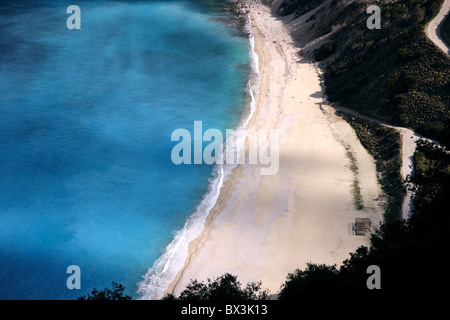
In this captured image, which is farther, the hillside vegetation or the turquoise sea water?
the hillside vegetation

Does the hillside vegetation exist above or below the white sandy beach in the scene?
above

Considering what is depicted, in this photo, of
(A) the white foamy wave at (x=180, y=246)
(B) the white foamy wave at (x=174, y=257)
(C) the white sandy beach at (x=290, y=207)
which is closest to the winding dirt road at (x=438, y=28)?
(C) the white sandy beach at (x=290, y=207)

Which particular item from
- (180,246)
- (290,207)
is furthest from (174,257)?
(290,207)

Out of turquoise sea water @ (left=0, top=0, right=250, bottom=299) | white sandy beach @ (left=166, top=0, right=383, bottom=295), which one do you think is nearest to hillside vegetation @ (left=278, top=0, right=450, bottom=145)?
white sandy beach @ (left=166, top=0, right=383, bottom=295)

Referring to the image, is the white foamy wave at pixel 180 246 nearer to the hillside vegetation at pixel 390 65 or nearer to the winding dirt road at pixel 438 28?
the hillside vegetation at pixel 390 65

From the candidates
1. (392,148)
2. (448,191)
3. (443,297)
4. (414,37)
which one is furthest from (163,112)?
(443,297)

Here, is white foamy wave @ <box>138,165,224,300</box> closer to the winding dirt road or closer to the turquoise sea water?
the turquoise sea water
